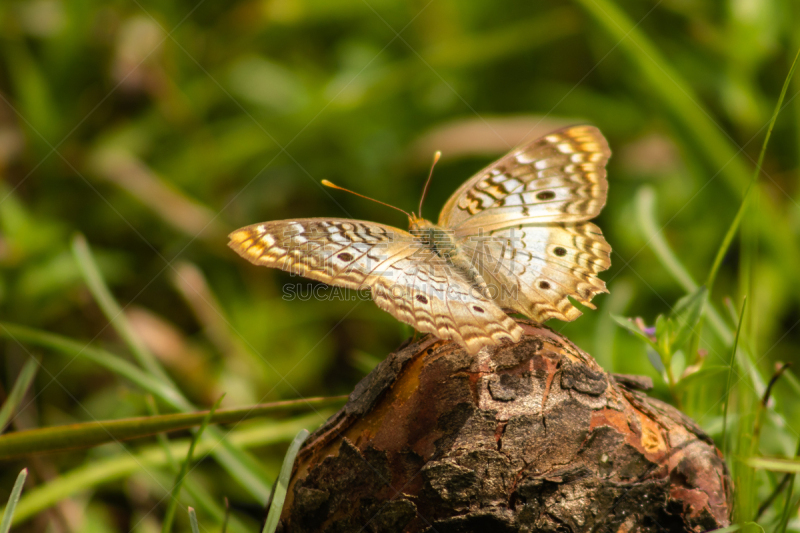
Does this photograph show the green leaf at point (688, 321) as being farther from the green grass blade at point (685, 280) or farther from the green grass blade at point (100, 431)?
the green grass blade at point (100, 431)

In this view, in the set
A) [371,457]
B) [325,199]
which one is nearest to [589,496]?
[371,457]

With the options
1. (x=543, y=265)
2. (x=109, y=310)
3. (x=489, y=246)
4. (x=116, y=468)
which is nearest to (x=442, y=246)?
(x=489, y=246)

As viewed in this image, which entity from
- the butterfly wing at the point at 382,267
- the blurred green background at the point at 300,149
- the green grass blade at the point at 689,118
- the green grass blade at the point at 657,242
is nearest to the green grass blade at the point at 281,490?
the butterfly wing at the point at 382,267

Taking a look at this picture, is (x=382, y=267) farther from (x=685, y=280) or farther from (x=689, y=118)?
(x=689, y=118)

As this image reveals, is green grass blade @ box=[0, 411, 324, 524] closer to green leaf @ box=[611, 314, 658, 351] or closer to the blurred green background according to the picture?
the blurred green background

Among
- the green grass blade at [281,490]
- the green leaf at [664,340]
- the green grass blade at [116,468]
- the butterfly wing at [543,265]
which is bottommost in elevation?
the green grass blade at [116,468]

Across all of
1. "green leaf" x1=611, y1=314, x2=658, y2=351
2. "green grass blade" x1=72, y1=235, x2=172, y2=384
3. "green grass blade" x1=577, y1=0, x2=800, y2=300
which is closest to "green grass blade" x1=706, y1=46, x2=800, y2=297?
"green leaf" x1=611, y1=314, x2=658, y2=351
